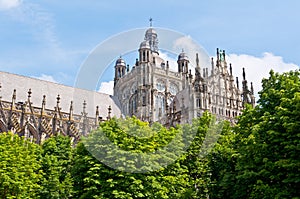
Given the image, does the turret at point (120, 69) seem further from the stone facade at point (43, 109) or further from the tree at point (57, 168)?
the tree at point (57, 168)

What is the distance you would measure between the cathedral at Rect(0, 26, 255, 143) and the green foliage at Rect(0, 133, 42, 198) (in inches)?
643

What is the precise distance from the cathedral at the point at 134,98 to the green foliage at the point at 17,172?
16337 millimetres

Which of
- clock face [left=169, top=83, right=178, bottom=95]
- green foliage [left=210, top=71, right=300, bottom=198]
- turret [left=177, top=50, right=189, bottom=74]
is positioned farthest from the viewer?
turret [left=177, top=50, right=189, bottom=74]

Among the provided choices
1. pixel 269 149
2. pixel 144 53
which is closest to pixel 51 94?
pixel 144 53

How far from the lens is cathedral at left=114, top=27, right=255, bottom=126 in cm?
5010

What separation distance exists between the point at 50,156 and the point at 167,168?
11.6m

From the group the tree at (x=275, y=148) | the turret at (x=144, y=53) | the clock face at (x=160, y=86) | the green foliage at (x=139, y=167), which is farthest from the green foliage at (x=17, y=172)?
the clock face at (x=160, y=86)

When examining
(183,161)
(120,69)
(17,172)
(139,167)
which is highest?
(120,69)

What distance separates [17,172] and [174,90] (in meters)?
43.7

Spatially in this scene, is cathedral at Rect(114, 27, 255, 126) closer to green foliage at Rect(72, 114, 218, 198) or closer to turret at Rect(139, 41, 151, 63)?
turret at Rect(139, 41, 151, 63)

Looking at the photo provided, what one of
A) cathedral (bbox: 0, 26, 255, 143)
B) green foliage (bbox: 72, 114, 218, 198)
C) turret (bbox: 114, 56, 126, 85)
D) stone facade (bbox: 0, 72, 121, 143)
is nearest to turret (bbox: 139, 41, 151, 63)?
cathedral (bbox: 0, 26, 255, 143)

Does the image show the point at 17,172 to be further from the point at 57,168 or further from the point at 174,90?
the point at 174,90

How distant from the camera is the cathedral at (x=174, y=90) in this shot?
5010cm

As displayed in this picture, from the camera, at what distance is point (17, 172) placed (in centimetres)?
2445
